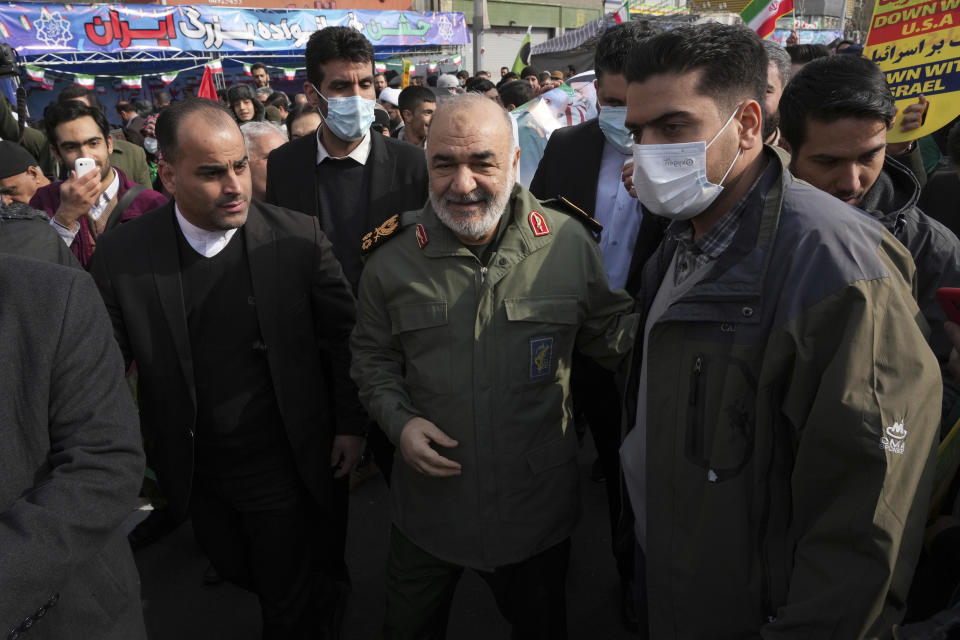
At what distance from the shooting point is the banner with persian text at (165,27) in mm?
12875

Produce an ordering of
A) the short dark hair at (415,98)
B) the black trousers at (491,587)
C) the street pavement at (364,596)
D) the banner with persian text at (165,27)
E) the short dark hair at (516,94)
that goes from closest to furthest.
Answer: the black trousers at (491,587) < the street pavement at (364,596) < the short dark hair at (415,98) < the short dark hair at (516,94) < the banner with persian text at (165,27)

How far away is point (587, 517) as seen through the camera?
11.4 ft

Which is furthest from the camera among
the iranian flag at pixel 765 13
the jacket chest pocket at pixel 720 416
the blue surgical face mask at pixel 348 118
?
the iranian flag at pixel 765 13

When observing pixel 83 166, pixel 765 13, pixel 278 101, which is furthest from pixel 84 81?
pixel 765 13

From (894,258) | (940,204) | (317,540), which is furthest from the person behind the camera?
(940,204)

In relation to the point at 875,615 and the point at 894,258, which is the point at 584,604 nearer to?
the point at 875,615

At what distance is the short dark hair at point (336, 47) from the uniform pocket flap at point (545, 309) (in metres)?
2.01

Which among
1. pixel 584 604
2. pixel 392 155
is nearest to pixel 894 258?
pixel 584 604

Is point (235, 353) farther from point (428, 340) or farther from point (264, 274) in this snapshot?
point (428, 340)

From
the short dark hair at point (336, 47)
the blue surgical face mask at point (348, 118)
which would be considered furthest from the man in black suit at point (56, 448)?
the short dark hair at point (336, 47)

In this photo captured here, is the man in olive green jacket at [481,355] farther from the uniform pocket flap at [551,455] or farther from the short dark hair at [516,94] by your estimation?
the short dark hair at [516,94]

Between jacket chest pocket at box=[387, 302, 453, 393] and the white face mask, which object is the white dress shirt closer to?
jacket chest pocket at box=[387, 302, 453, 393]

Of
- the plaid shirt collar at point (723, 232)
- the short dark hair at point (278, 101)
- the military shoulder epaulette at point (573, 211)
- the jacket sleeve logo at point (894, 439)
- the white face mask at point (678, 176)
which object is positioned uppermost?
the white face mask at point (678, 176)

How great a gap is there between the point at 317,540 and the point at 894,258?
2.26m
